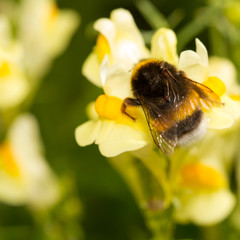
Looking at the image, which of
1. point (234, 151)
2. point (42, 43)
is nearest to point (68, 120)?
point (42, 43)

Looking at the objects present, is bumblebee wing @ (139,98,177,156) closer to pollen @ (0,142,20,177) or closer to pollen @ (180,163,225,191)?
pollen @ (180,163,225,191)

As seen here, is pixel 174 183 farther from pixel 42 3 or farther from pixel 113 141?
pixel 42 3

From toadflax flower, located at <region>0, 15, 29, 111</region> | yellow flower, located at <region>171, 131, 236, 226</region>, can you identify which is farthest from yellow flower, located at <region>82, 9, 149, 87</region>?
toadflax flower, located at <region>0, 15, 29, 111</region>

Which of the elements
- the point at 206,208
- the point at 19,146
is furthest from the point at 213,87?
the point at 19,146

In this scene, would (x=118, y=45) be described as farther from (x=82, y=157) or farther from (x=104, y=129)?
(x=82, y=157)

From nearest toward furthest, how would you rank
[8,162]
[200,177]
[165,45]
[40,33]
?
[165,45], [200,177], [8,162], [40,33]
